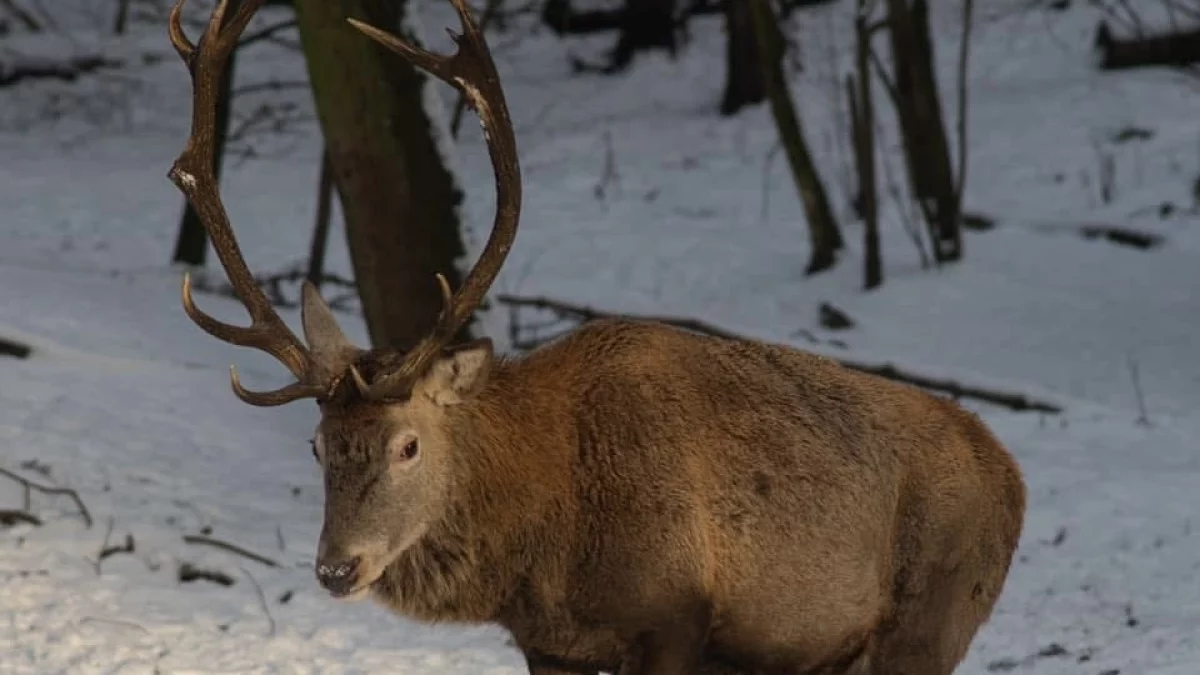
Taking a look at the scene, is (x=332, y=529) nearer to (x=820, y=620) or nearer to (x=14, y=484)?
(x=820, y=620)

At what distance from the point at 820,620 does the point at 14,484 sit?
4.07m

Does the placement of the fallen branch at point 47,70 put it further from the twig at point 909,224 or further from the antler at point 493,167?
the antler at point 493,167

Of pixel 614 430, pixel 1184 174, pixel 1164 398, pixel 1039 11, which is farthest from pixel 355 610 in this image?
pixel 1039 11

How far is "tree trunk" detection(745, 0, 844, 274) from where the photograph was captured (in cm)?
1487

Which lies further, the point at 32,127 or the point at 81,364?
the point at 32,127

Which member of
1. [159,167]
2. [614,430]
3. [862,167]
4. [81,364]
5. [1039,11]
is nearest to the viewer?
[614,430]

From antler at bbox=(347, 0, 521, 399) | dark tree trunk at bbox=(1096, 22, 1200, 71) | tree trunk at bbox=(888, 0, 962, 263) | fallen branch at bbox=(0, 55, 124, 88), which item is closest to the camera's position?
antler at bbox=(347, 0, 521, 399)

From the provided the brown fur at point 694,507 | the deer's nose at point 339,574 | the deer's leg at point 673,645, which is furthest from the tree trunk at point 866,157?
the deer's nose at point 339,574

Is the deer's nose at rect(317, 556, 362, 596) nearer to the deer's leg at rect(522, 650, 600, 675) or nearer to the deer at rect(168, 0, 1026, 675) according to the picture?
the deer at rect(168, 0, 1026, 675)

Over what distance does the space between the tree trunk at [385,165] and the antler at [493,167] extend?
2.88m

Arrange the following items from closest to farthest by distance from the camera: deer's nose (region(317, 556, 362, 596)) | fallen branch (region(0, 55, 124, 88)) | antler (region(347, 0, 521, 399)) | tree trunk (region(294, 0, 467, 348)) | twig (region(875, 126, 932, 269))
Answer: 1. deer's nose (region(317, 556, 362, 596))
2. antler (region(347, 0, 521, 399))
3. tree trunk (region(294, 0, 467, 348))
4. twig (region(875, 126, 932, 269))
5. fallen branch (region(0, 55, 124, 88))

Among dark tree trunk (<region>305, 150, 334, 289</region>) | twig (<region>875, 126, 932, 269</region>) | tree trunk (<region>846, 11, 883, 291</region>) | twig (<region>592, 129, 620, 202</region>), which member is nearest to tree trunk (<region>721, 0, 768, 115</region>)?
twig (<region>592, 129, 620, 202</region>)

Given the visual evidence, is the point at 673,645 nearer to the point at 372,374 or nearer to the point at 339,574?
the point at 339,574

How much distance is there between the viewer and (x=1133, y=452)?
10828 millimetres
